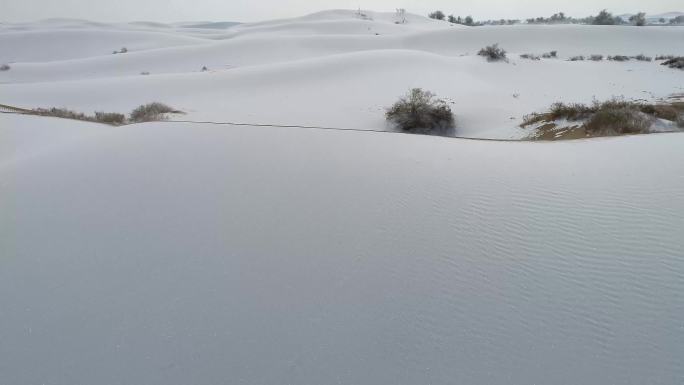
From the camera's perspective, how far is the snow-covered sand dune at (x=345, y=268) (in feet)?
8.23

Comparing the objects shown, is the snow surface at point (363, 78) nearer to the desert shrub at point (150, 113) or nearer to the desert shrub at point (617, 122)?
the desert shrub at point (150, 113)

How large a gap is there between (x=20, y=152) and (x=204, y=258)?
203 inches

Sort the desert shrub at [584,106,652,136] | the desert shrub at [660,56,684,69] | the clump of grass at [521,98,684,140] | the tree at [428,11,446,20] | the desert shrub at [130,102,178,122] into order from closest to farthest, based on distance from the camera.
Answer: the desert shrub at [584,106,652,136]
the clump of grass at [521,98,684,140]
the desert shrub at [130,102,178,122]
the desert shrub at [660,56,684,69]
the tree at [428,11,446,20]

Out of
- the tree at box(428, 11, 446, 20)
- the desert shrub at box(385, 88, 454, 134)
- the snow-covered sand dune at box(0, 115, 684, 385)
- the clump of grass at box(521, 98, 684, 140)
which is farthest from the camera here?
the tree at box(428, 11, 446, 20)

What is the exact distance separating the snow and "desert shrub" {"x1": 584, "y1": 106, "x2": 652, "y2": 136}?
156 cm

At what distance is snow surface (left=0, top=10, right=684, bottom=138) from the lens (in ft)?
43.5

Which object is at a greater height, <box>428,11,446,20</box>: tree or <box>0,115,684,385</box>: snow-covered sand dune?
<box>428,11,446,20</box>: tree

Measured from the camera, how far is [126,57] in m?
30.1

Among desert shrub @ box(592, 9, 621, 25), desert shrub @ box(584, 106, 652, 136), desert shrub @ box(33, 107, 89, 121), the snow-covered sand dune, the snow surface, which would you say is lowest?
the snow-covered sand dune

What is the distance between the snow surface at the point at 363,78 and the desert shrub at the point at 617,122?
181 cm

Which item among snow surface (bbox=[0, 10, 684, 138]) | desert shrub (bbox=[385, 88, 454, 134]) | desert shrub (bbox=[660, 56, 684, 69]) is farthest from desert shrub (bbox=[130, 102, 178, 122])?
desert shrub (bbox=[660, 56, 684, 69])

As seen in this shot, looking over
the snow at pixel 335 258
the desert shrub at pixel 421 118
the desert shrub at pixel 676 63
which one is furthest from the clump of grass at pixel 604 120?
the desert shrub at pixel 676 63

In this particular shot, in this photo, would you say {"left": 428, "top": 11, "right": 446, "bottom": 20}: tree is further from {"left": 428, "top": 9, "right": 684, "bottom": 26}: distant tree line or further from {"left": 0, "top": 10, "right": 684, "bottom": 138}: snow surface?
{"left": 0, "top": 10, "right": 684, "bottom": 138}: snow surface

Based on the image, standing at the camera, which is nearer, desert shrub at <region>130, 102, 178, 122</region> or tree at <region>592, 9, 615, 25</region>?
desert shrub at <region>130, 102, 178, 122</region>
